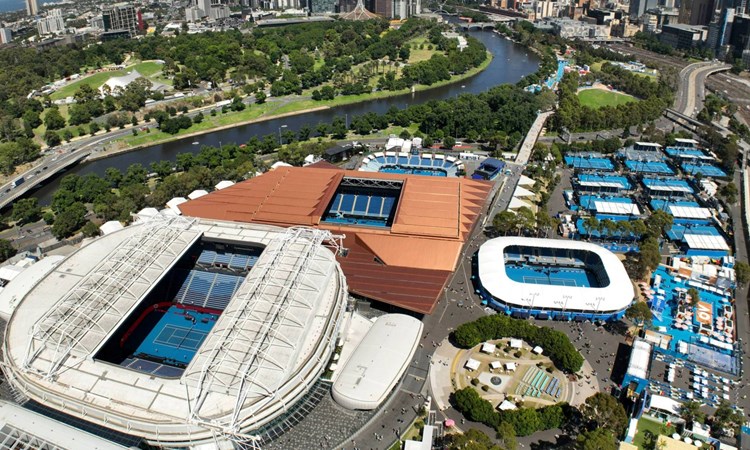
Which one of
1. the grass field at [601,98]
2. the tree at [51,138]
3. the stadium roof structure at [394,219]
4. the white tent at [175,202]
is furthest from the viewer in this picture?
the grass field at [601,98]

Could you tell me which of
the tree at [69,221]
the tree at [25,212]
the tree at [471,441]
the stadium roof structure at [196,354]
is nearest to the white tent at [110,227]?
the tree at [69,221]

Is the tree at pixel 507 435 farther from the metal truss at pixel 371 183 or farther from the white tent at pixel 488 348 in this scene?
the metal truss at pixel 371 183

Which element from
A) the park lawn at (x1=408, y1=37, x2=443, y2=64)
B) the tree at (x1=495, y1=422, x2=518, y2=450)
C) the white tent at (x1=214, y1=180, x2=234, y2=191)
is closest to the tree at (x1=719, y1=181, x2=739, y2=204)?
the tree at (x1=495, y1=422, x2=518, y2=450)

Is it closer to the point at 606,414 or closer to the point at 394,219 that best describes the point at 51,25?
the point at 394,219

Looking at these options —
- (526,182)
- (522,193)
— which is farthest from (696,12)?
(522,193)

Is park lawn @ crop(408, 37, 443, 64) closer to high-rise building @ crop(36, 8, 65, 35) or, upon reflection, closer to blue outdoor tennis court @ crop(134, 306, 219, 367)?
blue outdoor tennis court @ crop(134, 306, 219, 367)
